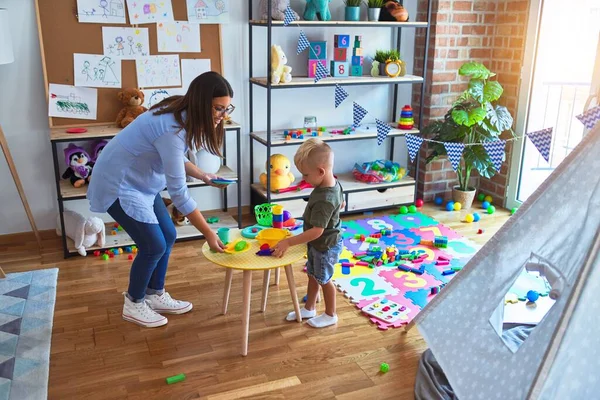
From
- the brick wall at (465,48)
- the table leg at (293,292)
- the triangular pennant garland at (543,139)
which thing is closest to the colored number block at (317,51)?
the brick wall at (465,48)

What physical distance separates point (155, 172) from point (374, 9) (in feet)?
6.98

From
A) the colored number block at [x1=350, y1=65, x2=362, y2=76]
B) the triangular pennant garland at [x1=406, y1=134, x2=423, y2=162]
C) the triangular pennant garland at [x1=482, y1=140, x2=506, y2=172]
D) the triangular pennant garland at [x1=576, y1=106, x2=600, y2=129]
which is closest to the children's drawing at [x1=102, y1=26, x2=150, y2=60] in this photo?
the colored number block at [x1=350, y1=65, x2=362, y2=76]

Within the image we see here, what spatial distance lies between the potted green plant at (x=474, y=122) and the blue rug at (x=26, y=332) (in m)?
2.61

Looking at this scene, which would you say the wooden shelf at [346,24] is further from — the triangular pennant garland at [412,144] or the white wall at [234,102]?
the triangular pennant garland at [412,144]

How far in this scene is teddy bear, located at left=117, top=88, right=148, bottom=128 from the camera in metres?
3.63

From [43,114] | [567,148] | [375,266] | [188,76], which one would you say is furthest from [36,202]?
[567,148]

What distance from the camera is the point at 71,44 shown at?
3.56 meters

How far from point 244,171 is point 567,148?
2.53m

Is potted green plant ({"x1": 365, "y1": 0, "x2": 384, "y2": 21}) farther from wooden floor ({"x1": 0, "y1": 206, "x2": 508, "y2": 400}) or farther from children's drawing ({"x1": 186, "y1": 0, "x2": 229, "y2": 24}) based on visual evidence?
wooden floor ({"x1": 0, "y1": 206, "x2": 508, "y2": 400})

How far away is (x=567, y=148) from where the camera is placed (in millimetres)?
4668

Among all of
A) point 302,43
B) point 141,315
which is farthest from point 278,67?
point 141,315

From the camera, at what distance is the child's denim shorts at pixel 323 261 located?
2596mm

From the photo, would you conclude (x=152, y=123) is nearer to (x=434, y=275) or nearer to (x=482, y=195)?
(x=434, y=275)

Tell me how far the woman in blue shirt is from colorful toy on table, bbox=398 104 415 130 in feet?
6.24
